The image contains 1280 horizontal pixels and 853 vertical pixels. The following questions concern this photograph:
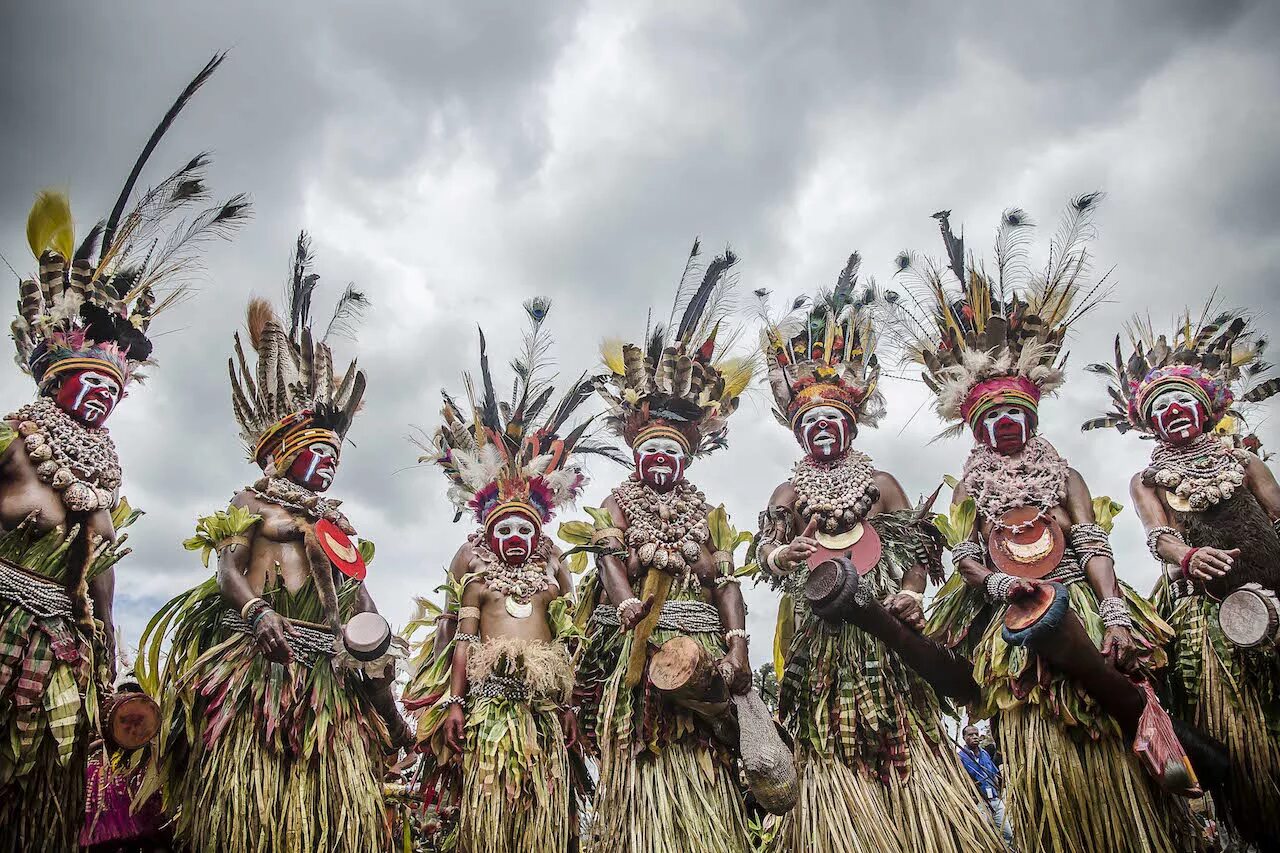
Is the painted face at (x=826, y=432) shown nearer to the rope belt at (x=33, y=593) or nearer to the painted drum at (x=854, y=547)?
the painted drum at (x=854, y=547)

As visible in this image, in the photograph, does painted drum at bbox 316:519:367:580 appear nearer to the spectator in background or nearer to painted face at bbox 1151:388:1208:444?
the spectator in background

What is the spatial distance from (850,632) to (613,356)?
81.8 inches

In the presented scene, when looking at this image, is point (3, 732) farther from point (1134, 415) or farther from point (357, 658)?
point (1134, 415)

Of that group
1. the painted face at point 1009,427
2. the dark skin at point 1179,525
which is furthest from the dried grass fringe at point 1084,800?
the painted face at point 1009,427

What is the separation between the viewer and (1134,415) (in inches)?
198

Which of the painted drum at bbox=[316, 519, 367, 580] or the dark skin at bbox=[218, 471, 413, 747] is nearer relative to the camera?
the dark skin at bbox=[218, 471, 413, 747]

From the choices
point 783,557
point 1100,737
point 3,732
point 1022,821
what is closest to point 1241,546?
point 1100,737

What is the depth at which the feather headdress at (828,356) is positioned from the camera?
16.1 ft

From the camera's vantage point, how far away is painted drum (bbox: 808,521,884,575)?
4.38 m

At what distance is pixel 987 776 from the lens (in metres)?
4.86

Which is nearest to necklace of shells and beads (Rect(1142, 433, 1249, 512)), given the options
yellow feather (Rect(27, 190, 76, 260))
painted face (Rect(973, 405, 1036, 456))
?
painted face (Rect(973, 405, 1036, 456))

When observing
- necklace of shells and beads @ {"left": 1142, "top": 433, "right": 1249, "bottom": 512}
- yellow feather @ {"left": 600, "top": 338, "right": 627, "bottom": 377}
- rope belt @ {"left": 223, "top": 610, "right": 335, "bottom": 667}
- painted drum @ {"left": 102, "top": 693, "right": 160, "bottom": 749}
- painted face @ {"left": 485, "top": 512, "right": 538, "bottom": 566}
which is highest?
yellow feather @ {"left": 600, "top": 338, "right": 627, "bottom": 377}

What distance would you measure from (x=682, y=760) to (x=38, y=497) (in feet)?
10.6

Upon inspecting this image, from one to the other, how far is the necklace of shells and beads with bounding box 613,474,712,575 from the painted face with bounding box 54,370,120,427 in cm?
262
